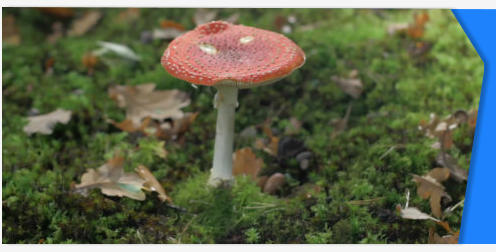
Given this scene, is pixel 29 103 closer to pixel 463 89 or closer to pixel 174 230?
pixel 174 230

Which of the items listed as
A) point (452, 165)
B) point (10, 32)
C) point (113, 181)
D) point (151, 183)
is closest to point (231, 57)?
point (151, 183)

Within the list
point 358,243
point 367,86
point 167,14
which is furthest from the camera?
point 167,14

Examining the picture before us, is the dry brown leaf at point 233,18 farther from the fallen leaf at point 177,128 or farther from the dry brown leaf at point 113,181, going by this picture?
the dry brown leaf at point 113,181

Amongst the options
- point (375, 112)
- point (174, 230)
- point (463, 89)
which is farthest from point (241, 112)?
point (463, 89)

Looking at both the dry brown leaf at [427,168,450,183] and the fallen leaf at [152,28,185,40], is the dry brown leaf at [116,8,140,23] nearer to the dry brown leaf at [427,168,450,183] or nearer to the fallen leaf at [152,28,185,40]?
the fallen leaf at [152,28,185,40]

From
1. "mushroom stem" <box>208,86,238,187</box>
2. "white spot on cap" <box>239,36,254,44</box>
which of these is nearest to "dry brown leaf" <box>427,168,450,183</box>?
"mushroom stem" <box>208,86,238,187</box>

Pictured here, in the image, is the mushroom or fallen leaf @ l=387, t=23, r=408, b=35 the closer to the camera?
the mushroom
